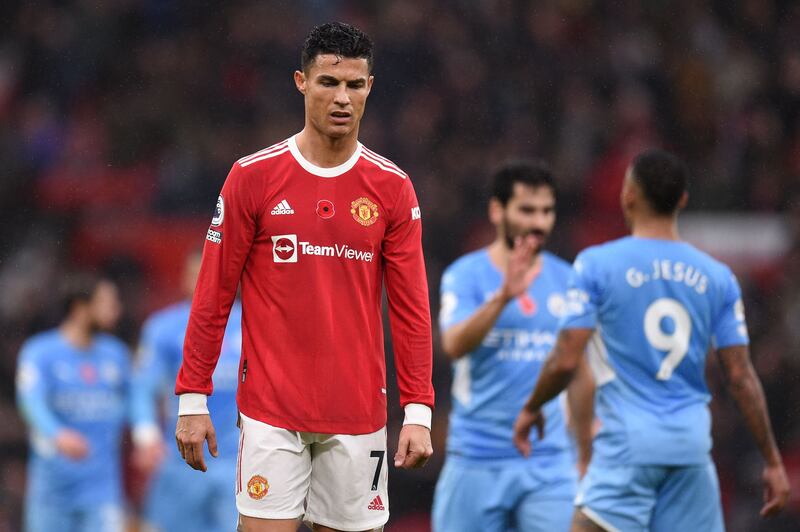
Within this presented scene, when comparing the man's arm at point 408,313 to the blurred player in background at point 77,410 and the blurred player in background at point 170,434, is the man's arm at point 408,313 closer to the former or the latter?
the blurred player in background at point 170,434

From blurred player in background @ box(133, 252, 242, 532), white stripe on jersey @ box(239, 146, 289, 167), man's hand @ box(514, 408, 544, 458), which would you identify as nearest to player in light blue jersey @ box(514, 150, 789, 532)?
man's hand @ box(514, 408, 544, 458)

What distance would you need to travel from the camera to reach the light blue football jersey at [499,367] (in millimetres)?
6195

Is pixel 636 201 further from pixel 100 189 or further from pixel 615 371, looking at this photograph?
pixel 100 189

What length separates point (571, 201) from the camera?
12844mm

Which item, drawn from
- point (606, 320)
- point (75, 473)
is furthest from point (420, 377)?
point (75, 473)

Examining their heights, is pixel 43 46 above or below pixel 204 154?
above

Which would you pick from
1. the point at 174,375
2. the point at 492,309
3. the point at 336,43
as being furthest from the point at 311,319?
the point at 174,375

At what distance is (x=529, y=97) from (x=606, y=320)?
9252 mm

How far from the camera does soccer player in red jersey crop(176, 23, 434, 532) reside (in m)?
4.14

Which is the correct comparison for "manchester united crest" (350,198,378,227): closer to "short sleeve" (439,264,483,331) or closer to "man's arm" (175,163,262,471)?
"man's arm" (175,163,262,471)

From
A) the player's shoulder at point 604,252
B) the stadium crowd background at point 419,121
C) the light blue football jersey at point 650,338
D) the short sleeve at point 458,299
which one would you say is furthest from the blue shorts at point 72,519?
the player's shoulder at point 604,252

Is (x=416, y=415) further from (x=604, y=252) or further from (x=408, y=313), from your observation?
(x=604, y=252)

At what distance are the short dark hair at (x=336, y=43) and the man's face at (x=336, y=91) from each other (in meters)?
0.02

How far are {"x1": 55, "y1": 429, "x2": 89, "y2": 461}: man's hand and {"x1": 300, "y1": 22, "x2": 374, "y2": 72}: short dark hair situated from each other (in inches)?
200
